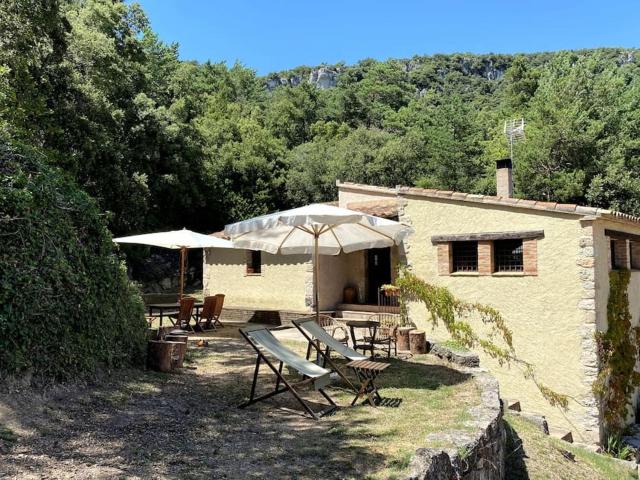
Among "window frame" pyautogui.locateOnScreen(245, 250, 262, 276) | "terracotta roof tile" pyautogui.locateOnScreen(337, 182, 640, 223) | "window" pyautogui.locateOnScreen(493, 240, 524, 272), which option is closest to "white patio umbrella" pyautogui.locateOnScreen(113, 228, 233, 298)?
"window frame" pyautogui.locateOnScreen(245, 250, 262, 276)

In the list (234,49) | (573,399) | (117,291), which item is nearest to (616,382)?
(573,399)

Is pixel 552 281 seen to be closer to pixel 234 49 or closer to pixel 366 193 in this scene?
pixel 366 193

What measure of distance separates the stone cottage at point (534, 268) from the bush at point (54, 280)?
7.52 m

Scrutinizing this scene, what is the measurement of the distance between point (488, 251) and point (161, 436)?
8.65 m

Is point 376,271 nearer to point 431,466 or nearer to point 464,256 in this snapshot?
point 464,256

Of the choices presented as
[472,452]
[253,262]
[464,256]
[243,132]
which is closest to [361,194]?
[253,262]

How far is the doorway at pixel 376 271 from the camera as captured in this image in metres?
15.1

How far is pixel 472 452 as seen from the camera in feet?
14.1

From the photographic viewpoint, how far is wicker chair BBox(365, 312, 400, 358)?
8930mm

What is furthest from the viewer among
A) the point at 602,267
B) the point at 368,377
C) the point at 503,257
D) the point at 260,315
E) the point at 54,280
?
the point at 260,315

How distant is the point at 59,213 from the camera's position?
5.93m

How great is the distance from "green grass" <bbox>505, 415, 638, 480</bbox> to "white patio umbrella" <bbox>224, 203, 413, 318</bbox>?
327cm

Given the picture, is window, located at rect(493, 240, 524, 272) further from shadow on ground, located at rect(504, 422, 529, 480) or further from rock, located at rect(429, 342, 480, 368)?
shadow on ground, located at rect(504, 422, 529, 480)

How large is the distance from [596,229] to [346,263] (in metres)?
7.52
